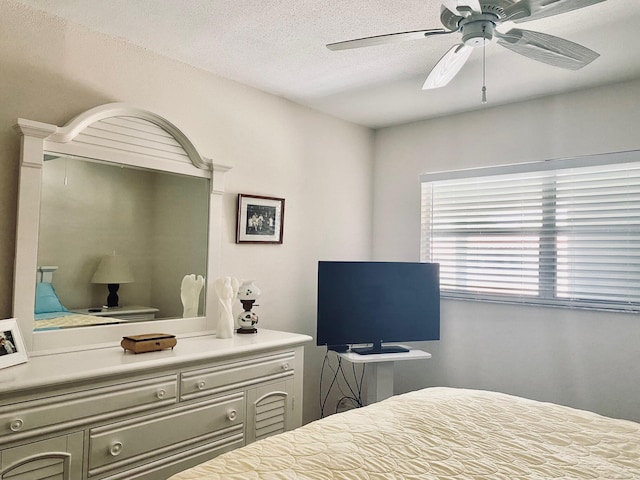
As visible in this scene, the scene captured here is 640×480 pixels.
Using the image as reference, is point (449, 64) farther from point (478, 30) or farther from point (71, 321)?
point (71, 321)

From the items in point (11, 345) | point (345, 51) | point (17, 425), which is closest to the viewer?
point (17, 425)

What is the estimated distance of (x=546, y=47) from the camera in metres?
1.87

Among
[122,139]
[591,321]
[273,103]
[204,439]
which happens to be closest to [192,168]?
[122,139]

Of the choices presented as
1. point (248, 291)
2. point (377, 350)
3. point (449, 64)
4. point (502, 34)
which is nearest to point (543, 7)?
point (502, 34)

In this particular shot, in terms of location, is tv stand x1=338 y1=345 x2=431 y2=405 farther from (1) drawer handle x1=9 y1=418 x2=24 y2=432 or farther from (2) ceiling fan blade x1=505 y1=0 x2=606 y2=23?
(2) ceiling fan blade x1=505 y1=0 x2=606 y2=23

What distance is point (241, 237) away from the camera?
317cm

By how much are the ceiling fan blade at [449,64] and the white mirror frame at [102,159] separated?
1366 mm

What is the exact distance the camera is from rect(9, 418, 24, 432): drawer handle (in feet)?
5.64

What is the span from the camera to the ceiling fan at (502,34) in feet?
5.36

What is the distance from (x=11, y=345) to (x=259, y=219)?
1650 millimetres

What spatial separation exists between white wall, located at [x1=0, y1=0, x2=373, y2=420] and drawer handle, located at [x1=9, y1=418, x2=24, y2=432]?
2.05ft

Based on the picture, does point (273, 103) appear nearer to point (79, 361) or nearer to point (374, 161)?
point (374, 161)

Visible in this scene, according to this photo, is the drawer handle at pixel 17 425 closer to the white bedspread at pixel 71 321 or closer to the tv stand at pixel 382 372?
the white bedspread at pixel 71 321

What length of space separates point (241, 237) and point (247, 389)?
3.35ft
